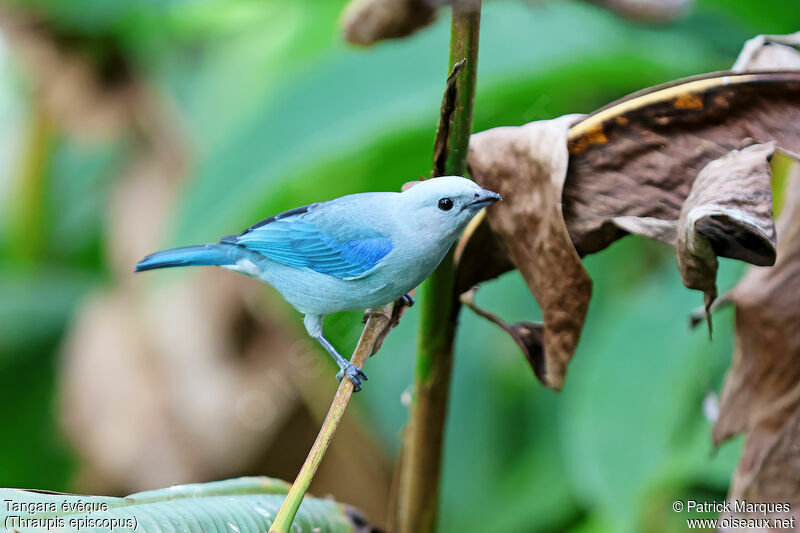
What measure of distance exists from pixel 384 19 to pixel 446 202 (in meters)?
0.27

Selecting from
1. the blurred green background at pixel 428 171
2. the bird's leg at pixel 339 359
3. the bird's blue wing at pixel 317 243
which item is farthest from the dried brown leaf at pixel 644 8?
the bird's leg at pixel 339 359

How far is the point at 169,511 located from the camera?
3.05 ft

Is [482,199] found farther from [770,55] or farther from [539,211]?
[770,55]

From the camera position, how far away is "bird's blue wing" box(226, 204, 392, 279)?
0.82 metres

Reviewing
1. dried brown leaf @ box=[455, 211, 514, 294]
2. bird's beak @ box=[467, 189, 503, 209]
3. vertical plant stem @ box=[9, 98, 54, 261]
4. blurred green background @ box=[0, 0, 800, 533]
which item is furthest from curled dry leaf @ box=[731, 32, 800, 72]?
vertical plant stem @ box=[9, 98, 54, 261]

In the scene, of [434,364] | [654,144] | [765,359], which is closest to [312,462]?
[434,364]

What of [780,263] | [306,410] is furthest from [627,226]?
[306,410]

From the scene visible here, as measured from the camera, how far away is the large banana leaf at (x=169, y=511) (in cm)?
87

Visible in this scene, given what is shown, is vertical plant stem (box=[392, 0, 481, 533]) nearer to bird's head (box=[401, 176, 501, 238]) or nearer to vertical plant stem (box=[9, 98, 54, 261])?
bird's head (box=[401, 176, 501, 238])

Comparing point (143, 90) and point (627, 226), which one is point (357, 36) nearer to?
point (627, 226)

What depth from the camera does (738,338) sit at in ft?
4.19

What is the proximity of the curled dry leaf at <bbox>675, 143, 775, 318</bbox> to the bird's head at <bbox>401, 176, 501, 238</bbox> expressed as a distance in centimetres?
27

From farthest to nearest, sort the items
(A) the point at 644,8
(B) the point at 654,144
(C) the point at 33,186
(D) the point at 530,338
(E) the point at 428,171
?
(C) the point at 33,186
(E) the point at 428,171
(D) the point at 530,338
(B) the point at 654,144
(A) the point at 644,8

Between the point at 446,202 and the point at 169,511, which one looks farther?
the point at 169,511
